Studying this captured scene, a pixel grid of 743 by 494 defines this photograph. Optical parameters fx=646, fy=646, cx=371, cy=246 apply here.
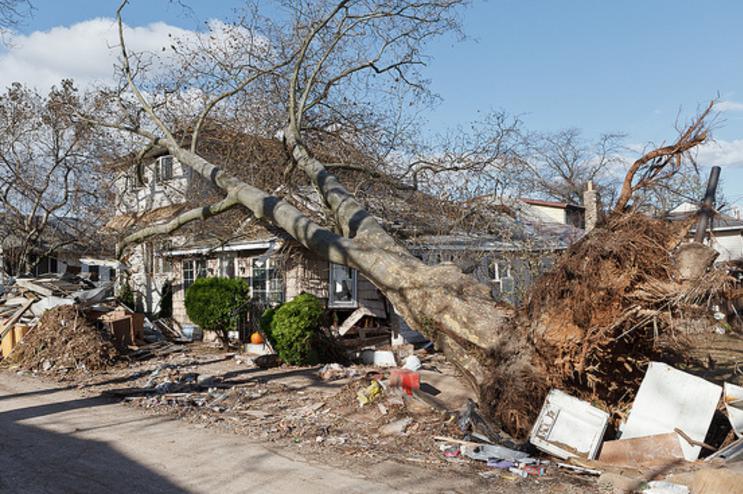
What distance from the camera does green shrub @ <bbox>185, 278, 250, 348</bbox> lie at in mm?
14648

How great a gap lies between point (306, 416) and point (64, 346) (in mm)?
6666

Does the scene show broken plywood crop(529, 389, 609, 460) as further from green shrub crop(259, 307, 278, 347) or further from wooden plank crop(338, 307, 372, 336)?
wooden plank crop(338, 307, 372, 336)

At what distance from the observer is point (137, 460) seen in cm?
640

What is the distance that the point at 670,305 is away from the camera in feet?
20.0

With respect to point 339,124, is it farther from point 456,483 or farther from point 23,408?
point 456,483

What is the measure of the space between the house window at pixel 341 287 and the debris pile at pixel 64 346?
507 centimetres

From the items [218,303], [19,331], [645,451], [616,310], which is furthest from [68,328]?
[645,451]

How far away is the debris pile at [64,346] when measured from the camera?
12.4 meters

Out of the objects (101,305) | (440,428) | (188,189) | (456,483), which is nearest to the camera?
(456,483)

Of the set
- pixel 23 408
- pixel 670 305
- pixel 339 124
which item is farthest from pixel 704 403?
pixel 339 124

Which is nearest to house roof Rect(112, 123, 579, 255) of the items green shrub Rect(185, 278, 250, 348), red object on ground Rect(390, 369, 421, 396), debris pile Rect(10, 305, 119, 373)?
green shrub Rect(185, 278, 250, 348)

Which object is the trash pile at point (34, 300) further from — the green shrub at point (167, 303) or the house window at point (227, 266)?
the green shrub at point (167, 303)

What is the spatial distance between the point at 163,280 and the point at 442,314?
14.3 metres

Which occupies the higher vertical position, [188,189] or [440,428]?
[188,189]
